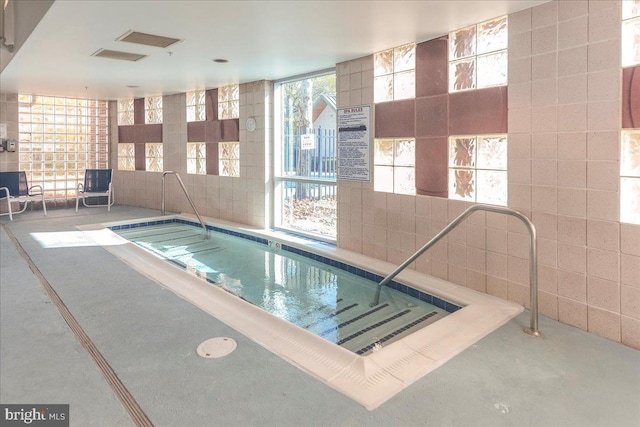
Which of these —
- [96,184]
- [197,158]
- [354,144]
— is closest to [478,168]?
[354,144]

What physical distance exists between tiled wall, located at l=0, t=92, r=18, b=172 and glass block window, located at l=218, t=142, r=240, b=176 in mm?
3935

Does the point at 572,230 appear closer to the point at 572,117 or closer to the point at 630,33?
the point at 572,117

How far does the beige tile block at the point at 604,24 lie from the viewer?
250 cm

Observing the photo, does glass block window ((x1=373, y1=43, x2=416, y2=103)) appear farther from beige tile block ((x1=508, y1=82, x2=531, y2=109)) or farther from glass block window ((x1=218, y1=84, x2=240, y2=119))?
glass block window ((x1=218, y1=84, x2=240, y2=119))

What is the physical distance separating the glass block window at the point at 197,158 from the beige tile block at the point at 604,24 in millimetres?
5762

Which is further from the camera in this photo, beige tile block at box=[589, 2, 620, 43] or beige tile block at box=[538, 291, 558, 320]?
beige tile block at box=[538, 291, 558, 320]

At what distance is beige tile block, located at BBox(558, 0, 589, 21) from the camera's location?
264 centimetres

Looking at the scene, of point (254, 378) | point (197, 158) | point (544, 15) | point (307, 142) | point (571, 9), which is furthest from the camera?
point (197, 158)

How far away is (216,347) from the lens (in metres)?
2.39

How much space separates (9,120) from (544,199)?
28.2ft

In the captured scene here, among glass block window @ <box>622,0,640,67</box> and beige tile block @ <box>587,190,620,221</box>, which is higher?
glass block window @ <box>622,0,640,67</box>

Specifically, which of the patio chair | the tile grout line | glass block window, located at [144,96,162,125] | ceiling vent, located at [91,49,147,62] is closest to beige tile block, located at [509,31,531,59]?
the tile grout line

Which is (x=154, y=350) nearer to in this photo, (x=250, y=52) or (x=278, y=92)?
(x=250, y=52)

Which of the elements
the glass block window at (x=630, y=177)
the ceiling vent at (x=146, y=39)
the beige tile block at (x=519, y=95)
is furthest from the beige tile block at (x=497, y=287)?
the ceiling vent at (x=146, y=39)
